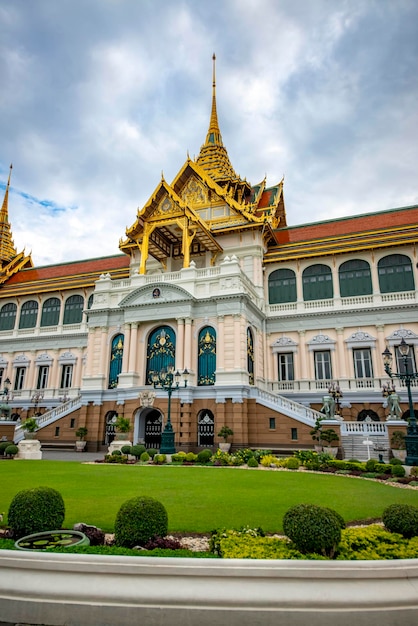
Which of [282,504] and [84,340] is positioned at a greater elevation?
[84,340]

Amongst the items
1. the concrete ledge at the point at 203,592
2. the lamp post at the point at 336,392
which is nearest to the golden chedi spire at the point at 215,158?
the lamp post at the point at 336,392

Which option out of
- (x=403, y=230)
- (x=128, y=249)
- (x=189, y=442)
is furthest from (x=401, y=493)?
(x=128, y=249)

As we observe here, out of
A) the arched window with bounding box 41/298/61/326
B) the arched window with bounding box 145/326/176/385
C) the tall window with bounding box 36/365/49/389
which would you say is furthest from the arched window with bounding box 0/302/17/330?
the arched window with bounding box 145/326/176/385

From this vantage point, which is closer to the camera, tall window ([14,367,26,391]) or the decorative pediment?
the decorative pediment

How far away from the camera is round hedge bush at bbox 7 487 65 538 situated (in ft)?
21.7

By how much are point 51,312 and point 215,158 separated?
22299 mm

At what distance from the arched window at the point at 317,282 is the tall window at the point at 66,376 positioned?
858 inches

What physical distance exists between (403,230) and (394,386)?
11865 mm

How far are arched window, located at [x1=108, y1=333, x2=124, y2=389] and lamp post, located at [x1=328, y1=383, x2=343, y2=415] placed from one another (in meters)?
14.3

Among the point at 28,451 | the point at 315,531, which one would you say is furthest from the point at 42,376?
the point at 315,531

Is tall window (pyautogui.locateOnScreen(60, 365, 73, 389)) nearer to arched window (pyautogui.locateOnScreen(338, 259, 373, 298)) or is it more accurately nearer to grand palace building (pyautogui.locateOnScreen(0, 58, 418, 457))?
grand palace building (pyautogui.locateOnScreen(0, 58, 418, 457))

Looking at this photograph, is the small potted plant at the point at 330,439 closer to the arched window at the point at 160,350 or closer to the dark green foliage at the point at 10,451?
the arched window at the point at 160,350

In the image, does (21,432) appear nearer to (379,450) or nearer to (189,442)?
(189,442)

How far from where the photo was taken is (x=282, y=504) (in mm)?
9945
